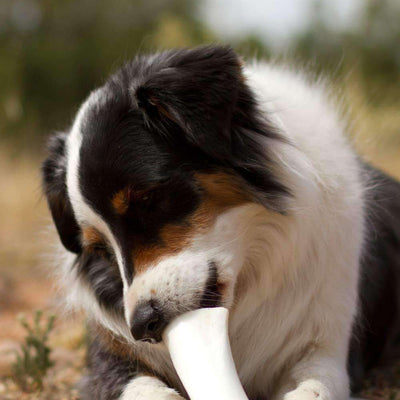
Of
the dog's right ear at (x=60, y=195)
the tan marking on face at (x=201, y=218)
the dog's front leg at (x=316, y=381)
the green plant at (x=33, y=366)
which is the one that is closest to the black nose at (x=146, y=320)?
the tan marking on face at (x=201, y=218)

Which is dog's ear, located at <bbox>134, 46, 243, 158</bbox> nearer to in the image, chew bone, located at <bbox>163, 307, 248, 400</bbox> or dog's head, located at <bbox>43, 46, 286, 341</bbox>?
dog's head, located at <bbox>43, 46, 286, 341</bbox>

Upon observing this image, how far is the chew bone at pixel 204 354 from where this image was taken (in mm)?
2404

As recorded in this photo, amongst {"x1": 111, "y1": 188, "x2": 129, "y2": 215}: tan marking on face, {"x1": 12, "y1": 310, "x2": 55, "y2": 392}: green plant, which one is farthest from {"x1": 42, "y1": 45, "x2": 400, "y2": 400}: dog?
{"x1": 12, "y1": 310, "x2": 55, "y2": 392}: green plant

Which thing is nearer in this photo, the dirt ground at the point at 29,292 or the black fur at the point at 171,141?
the black fur at the point at 171,141

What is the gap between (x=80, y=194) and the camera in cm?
290

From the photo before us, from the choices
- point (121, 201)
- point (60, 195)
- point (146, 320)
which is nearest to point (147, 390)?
point (146, 320)

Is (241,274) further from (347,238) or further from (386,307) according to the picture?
(386,307)

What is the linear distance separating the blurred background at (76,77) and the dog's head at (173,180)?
648mm

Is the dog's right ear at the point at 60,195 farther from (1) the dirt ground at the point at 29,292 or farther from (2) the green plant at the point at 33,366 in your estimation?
(2) the green plant at the point at 33,366

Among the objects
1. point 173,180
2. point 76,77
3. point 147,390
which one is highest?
point 173,180

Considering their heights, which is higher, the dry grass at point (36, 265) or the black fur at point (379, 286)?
the black fur at point (379, 286)

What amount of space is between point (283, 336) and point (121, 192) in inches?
43.9

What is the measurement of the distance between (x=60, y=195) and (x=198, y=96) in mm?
992

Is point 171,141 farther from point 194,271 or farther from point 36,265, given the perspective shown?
point 36,265
